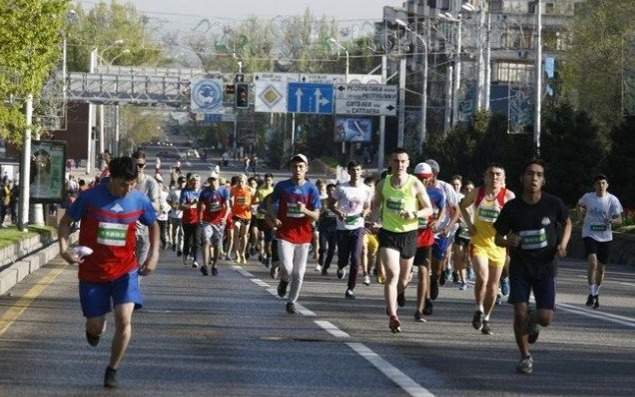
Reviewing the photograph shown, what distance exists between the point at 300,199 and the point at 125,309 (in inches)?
328

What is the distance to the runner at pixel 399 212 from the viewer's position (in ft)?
59.8

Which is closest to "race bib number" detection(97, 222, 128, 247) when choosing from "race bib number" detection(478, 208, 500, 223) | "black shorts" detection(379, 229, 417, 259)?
"black shorts" detection(379, 229, 417, 259)

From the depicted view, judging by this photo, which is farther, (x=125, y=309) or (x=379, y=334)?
(x=379, y=334)

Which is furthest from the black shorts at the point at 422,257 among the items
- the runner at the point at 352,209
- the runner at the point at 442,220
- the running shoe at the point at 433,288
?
the runner at the point at 352,209

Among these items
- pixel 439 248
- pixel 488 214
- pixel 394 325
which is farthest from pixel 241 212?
pixel 394 325

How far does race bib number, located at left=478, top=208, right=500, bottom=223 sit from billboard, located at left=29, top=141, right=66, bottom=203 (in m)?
26.4

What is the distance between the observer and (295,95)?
83875 mm

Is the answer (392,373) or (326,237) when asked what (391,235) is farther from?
(326,237)

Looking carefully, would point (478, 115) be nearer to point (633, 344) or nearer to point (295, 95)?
point (295, 95)

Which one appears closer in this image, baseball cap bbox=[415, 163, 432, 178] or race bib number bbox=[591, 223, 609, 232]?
baseball cap bbox=[415, 163, 432, 178]

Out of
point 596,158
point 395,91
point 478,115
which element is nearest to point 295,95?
point 395,91

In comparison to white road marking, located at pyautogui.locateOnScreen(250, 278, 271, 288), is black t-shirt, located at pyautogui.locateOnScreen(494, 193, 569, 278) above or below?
above

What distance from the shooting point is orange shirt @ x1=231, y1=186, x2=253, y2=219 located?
34.8m

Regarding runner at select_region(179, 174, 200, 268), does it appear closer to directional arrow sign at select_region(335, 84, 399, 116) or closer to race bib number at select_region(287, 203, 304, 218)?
race bib number at select_region(287, 203, 304, 218)
